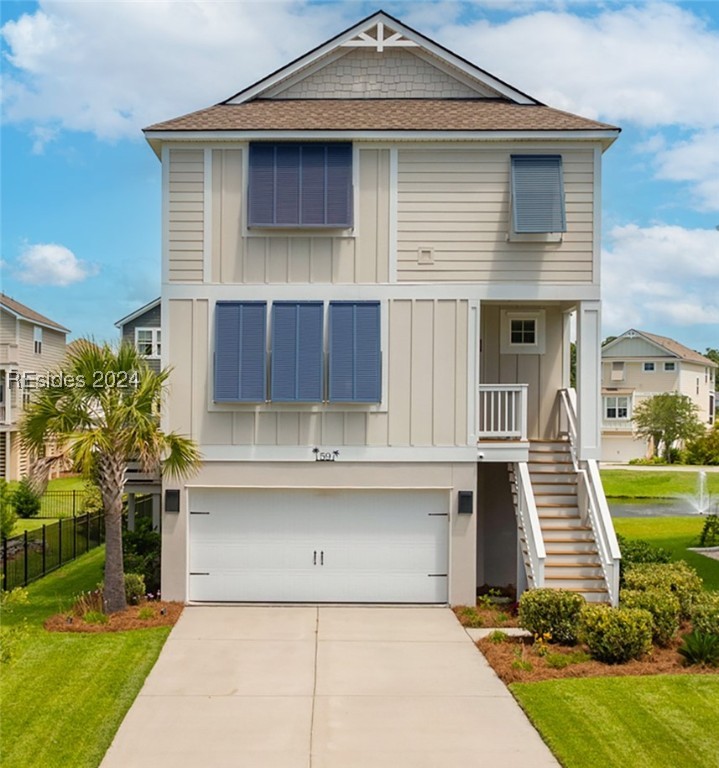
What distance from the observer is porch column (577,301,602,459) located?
14.2 m

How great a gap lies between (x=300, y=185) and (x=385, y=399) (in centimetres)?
386

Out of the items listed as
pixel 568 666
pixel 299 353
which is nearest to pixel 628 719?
pixel 568 666

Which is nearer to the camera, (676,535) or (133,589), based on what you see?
(133,589)

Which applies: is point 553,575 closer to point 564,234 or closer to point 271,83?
point 564,234

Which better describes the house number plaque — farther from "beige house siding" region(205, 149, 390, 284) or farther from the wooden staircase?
the wooden staircase

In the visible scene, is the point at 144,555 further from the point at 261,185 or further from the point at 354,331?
the point at 261,185

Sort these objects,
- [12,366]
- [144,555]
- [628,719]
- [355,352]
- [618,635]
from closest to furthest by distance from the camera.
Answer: [628,719], [618,635], [355,352], [144,555], [12,366]

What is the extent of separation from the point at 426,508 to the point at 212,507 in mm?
3649

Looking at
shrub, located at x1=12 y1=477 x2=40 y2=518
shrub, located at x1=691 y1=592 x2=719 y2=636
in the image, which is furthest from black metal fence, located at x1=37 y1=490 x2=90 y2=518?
shrub, located at x1=691 y1=592 x2=719 y2=636

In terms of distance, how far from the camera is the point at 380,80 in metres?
16.0

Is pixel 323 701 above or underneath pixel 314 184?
underneath

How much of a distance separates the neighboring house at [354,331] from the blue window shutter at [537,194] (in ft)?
0.11

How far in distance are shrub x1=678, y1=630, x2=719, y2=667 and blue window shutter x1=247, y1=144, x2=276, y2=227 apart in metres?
8.87

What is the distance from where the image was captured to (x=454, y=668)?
10.8m
